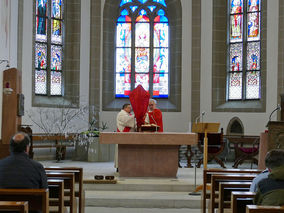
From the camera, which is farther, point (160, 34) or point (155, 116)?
point (160, 34)

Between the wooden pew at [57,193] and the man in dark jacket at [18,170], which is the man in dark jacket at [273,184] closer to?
the man in dark jacket at [18,170]

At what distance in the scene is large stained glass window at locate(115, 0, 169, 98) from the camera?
18.2 m

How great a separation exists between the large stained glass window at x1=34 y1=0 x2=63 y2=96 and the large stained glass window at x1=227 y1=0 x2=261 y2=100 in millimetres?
5162

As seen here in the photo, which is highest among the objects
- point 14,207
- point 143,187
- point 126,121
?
point 126,121

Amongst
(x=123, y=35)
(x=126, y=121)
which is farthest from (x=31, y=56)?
(x=126, y=121)

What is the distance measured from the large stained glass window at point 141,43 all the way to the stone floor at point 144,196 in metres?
6.78

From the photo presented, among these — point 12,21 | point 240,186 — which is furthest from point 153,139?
point 12,21

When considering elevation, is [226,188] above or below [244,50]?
below

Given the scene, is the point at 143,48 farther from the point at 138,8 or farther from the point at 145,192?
the point at 145,192

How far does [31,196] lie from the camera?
4730 mm

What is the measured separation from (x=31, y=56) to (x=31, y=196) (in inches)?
470

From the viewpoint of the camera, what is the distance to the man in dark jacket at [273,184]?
14.3ft

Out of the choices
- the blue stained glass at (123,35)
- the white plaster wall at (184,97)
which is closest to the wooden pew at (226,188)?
the white plaster wall at (184,97)

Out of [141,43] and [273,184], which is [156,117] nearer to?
[141,43]
